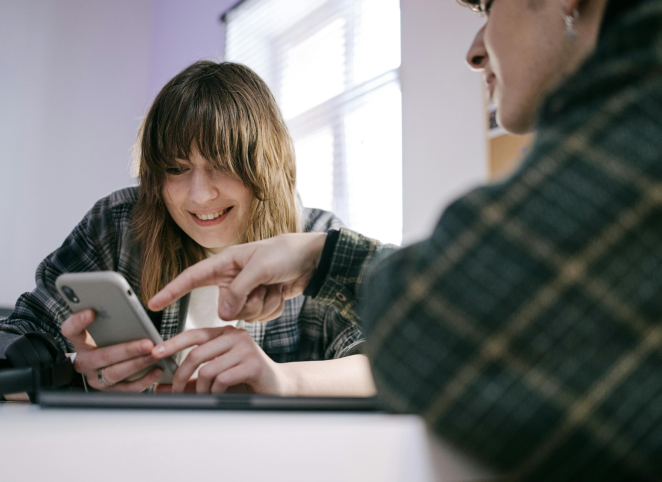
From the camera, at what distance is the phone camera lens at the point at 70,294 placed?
58 centimetres

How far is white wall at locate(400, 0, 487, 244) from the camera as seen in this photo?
65.6 inches

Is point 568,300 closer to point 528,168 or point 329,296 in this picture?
point 528,168

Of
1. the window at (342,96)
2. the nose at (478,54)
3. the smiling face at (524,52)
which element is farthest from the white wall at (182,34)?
the smiling face at (524,52)

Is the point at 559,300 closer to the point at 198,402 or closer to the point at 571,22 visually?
the point at 198,402

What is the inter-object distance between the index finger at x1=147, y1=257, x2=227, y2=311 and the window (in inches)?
53.5

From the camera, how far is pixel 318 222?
4.00 feet

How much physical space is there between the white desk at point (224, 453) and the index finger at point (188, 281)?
14.9 inches

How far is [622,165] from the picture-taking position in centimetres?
22

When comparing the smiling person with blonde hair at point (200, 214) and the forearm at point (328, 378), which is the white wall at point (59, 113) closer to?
the smiling person with blonde hair at point (200, 214)

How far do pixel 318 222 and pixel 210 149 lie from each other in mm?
335

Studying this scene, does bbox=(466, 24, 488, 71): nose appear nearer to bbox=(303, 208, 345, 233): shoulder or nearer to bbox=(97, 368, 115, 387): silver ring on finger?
bbox=(303, 208, 345, 233): shoulder

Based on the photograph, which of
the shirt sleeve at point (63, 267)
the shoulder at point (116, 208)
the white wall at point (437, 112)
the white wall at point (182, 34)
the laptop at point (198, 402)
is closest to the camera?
the laptop at point (198, 402)

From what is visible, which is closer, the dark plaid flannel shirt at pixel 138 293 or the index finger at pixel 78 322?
the index finger at pixel 78 322

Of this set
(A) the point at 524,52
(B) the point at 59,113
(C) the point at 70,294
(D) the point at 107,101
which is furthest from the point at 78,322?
(D) the point at 107,101
